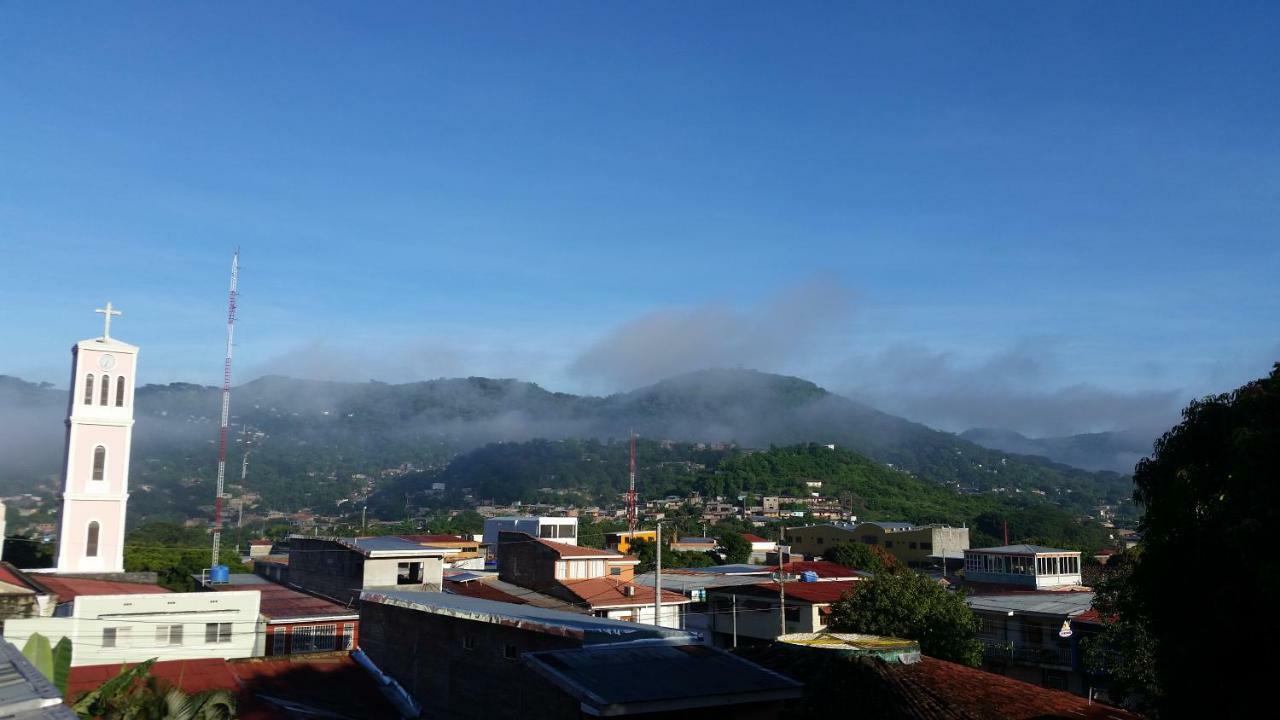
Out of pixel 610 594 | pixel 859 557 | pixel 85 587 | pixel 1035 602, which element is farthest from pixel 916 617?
pixel 859 557

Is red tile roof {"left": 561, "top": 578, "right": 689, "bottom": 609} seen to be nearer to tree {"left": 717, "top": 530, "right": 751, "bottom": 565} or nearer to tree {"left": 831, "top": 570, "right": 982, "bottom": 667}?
tree {"left": 831, "top": 570, "right": 982, "bottom": 667}

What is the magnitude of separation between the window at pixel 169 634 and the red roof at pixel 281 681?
69.4 inches

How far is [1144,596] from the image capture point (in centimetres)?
1211

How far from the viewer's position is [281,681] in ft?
80.1

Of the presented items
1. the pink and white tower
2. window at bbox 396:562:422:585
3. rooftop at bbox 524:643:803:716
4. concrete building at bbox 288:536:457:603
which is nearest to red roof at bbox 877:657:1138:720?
rooftop at bbox 524:643:803:716

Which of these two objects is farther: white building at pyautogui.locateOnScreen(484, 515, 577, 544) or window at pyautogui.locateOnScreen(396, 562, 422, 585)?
white building at pyautogui.locateOnScreen(484, 515, 577, 544)

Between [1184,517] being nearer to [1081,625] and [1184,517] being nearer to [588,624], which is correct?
[588,624]

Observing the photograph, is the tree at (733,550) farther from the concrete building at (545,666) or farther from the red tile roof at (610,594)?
the concrete building at (545,666)

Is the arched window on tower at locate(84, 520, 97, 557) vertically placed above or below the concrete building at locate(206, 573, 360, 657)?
above

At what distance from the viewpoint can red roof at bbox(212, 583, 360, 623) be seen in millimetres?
30797

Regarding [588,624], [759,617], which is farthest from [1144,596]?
[759,617]

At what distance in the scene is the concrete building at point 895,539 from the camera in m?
92.9

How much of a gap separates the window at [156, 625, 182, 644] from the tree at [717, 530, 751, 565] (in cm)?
6339

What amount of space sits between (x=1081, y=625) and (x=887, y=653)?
71.6 feet
